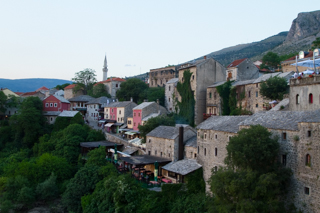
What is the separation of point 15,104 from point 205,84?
40.9 m

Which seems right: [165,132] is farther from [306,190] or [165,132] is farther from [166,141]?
[306,190]

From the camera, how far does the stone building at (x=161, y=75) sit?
225 ft

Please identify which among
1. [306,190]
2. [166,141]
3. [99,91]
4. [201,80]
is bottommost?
[306,190]

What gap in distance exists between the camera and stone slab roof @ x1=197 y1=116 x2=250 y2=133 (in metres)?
25.2

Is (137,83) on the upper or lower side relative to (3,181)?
upper

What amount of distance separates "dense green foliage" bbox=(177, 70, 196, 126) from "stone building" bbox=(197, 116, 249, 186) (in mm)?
13908

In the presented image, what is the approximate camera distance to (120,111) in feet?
179

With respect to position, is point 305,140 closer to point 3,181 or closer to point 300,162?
point 300,162

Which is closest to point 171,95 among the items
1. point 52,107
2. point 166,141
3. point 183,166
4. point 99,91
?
point 166,141

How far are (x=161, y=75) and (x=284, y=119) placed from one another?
51649mm

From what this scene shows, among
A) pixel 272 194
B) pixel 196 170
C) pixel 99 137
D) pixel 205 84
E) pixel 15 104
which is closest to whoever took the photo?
pixel 272 194

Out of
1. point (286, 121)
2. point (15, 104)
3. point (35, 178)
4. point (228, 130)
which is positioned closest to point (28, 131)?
point (15, 104)

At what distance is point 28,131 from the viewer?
51500 millimetres

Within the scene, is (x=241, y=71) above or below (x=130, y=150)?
above
